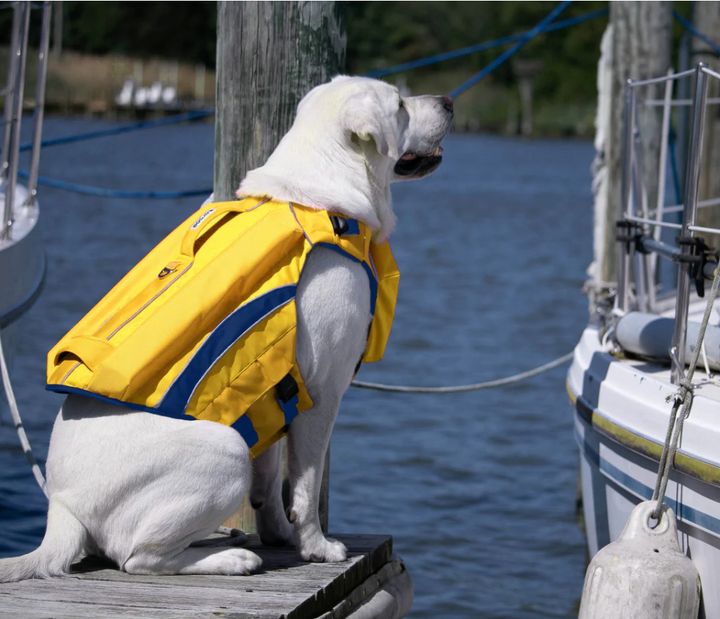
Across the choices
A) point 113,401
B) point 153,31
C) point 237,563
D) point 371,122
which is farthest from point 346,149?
point 153,31

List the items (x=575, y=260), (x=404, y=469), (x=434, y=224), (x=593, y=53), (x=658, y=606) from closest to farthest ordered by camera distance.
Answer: (x=658, y=606) < (x=404, y=469) < (x=575, y=260) < (x=434, y=224) < (x=593, y=53)

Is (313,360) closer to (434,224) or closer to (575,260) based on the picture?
(575,260)

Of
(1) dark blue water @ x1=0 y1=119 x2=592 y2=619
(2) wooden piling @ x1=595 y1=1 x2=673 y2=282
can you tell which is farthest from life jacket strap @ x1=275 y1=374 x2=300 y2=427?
(2) wooden piling @ x1=595 y1=1 x2=673 y2=282

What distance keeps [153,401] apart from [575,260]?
16.9m

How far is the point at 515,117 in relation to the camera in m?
98.6

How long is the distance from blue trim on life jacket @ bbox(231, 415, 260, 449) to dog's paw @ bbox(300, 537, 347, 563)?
1.38ft

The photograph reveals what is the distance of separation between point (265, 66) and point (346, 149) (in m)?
0.58

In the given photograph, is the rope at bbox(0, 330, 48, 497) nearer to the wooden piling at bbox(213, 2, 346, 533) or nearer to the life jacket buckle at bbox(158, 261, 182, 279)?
the life jacket buckle at bbox(158, 261, 182, 279)

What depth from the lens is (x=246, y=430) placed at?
311 centimetres

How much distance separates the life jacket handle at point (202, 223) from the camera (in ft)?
10.6

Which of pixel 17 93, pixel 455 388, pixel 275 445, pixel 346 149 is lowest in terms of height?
pixel 455 388

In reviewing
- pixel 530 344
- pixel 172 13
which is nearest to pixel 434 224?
pixel 530 344

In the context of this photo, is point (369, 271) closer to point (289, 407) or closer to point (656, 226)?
point (289, 407)

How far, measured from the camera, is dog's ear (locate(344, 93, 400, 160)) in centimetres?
320
